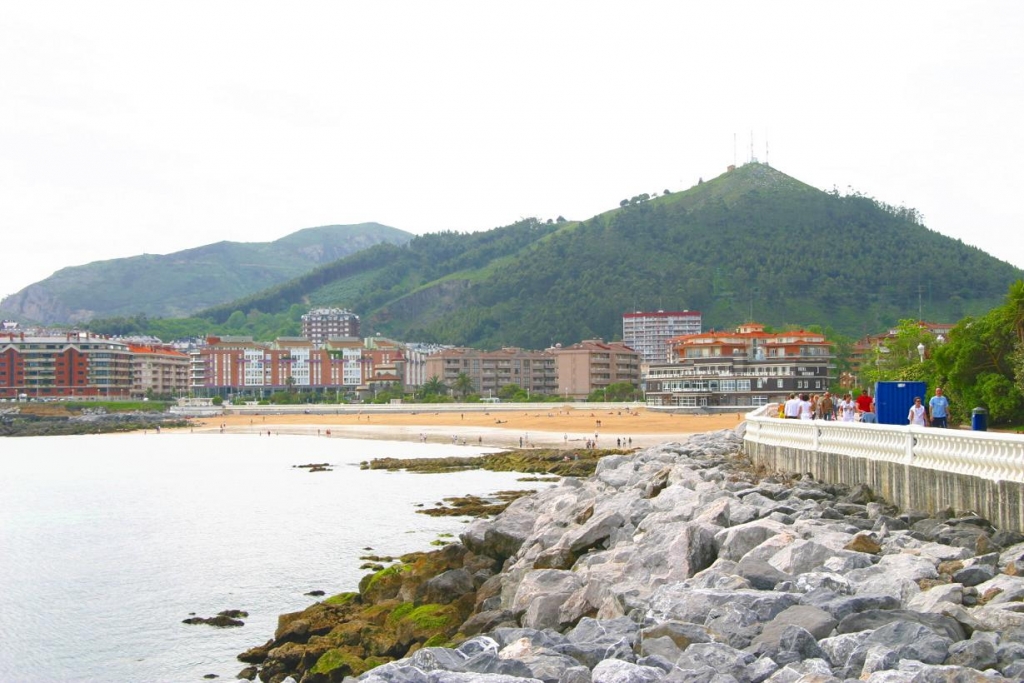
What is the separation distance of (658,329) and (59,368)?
335 ft

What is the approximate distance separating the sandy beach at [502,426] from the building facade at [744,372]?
5.40 m

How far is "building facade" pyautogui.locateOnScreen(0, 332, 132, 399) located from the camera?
6437 inches

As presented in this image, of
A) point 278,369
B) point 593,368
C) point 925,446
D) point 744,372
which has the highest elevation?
point 278,369

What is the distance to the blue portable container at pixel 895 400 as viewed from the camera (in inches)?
823

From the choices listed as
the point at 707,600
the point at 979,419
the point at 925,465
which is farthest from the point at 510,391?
the point at 707,600

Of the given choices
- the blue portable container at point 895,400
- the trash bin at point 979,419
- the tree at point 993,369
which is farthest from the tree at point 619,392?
the trash bin at point 979,419

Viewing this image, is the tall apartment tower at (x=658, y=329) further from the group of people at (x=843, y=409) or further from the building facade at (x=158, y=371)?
the group of people at (x=843, y=409)

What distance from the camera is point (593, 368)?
5832 inches

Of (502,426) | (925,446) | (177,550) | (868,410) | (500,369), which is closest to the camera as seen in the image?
(925,446)

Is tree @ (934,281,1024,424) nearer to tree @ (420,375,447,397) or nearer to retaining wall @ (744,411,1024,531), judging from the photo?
retaining wall @ (744,411,1024,531)

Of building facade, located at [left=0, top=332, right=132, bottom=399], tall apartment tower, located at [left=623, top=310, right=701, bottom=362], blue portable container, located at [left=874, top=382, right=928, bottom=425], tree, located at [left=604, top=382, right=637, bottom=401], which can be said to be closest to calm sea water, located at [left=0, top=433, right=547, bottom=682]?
blue portable container, located at [left=874, top=382, right=928, bottom=425]

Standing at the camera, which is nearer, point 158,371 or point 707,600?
point 707,600

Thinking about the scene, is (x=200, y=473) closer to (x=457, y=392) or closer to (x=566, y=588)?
(x=566, y=588)

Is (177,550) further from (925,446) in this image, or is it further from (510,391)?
(510,391)
